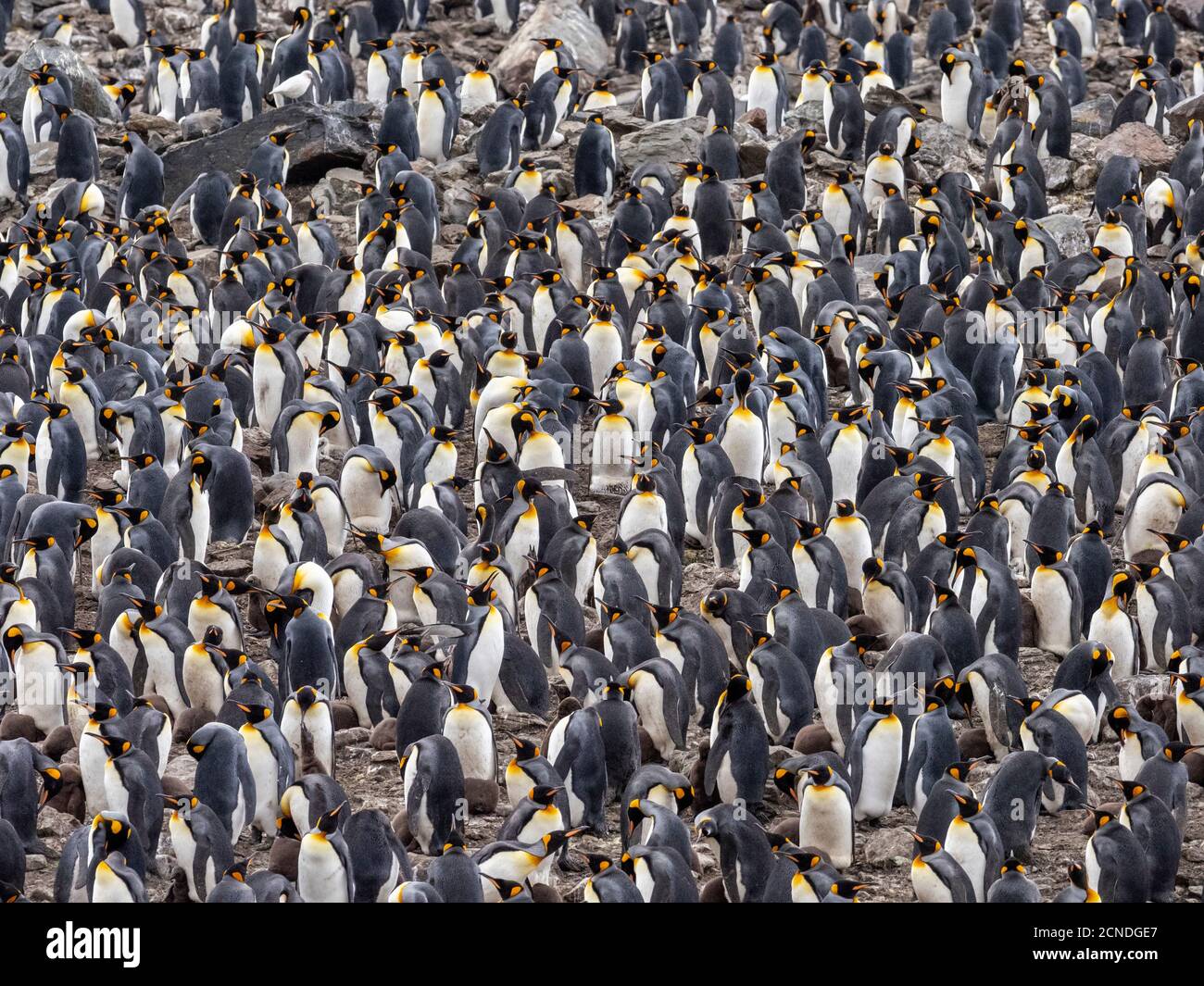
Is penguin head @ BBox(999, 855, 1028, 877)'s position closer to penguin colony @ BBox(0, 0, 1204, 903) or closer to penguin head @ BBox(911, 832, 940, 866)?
penguin colony @ BBox(0, 0, 1204, 903)

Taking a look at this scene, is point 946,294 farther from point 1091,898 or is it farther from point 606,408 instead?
point 1091,898

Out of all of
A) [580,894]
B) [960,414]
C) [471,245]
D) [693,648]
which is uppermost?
[471,245]

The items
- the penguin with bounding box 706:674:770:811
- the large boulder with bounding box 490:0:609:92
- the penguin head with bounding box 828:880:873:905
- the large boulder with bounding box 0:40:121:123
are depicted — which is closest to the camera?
the penguin head with bounding box 828:880:873:905

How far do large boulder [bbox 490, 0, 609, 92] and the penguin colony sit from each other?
0.73m

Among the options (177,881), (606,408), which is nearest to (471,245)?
(606,408)

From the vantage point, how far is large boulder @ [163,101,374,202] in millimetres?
18766

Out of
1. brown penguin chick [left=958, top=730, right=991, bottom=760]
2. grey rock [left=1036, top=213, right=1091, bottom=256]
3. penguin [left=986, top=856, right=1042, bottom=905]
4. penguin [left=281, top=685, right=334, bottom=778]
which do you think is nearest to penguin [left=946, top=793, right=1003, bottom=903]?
penguin [left=986, top=856, right=1042, bottom=905]

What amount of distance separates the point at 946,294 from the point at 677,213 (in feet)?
9.16

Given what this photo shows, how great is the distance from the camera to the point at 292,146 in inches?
742

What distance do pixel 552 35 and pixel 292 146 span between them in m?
4.08

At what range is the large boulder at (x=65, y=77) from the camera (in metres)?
20.3

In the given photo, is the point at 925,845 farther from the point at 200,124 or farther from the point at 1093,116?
the point at 200,124

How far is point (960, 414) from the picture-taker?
43.4 ft

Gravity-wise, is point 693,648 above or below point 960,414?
below
